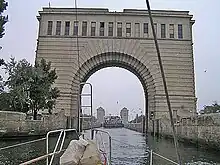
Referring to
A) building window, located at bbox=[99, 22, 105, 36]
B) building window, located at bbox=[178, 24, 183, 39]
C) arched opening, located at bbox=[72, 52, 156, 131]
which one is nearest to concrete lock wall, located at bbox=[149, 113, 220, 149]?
arched opening, located at bbox=[72, 52, 156, 131]

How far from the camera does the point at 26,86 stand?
2425cm

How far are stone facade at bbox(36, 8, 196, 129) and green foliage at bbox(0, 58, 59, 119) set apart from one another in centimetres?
1009

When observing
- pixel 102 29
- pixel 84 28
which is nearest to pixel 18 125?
pixel 84 28

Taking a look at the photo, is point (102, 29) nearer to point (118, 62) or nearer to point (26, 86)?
point (118, 62)

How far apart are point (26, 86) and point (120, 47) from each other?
15.9 meters

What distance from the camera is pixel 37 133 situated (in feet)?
72.7

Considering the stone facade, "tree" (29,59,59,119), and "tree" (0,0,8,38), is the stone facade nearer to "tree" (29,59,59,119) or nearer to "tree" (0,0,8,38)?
"tree" (29,59,59,119)

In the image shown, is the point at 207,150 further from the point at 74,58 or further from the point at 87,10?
the point at 87,10

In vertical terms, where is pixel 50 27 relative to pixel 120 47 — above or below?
above

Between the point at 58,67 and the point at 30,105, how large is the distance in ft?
39.3

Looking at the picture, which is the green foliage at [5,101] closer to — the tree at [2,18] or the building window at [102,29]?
the tree at [2,18]

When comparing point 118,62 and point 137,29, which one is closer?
point 137,29

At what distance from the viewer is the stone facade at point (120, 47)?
36.1 meters

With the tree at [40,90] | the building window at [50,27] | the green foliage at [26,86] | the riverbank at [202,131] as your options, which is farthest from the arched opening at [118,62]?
the riverbank at [202,131]
